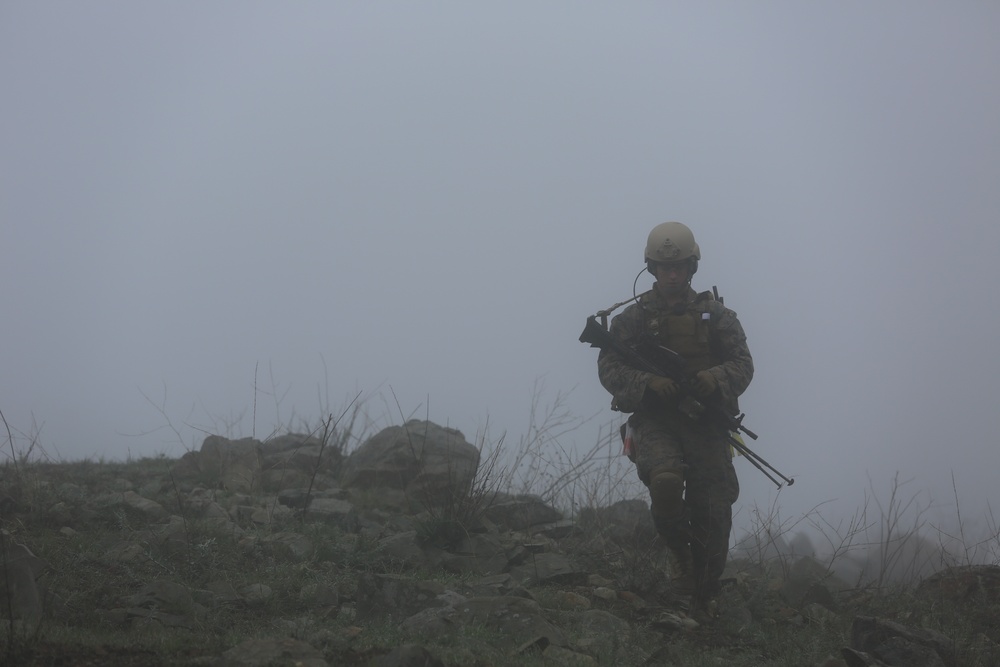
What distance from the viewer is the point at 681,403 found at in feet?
18.1

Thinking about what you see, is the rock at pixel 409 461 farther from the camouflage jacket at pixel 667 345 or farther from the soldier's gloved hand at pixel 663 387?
the soldier's gloved hand at pixel 663 387

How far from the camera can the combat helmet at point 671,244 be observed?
569cm

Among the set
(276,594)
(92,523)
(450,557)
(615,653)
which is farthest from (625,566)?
(92,523)

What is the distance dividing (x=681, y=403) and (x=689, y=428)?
0.18m

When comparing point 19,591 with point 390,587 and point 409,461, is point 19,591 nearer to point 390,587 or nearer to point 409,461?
point 390,587

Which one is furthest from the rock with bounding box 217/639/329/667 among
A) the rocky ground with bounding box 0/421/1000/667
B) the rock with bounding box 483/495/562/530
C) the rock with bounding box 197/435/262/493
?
the rock with bounding box 197/435/262/493

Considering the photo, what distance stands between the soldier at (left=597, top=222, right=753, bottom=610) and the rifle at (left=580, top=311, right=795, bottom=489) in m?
0.04

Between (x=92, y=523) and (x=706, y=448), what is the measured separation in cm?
385

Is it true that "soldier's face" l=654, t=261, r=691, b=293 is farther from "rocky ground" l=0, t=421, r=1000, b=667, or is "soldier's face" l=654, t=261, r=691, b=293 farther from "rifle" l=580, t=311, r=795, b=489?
"rocky ground" l=0, t=421, r=1000, b=667

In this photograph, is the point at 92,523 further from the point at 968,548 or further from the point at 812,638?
the point at 968,548

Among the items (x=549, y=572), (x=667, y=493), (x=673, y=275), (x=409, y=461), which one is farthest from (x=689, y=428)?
(x=409, y=461)

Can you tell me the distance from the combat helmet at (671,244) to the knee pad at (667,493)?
4.16 feet

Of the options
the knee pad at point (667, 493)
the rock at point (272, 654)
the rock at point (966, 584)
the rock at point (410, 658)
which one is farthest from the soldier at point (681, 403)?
the rock at point (272, 654)

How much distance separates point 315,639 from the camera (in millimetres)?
4098
